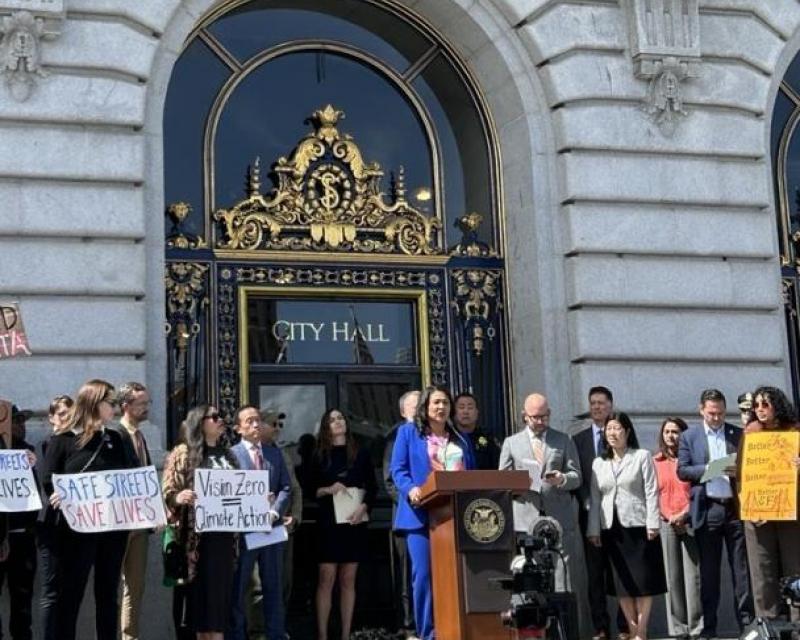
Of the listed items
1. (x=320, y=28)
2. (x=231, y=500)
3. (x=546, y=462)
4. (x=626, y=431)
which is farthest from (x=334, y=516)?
(x=320, y=28)

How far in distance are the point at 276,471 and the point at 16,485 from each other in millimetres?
2722

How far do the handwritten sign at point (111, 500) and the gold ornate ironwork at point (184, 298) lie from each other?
4.19m

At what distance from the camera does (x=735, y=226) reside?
1680 centimetres

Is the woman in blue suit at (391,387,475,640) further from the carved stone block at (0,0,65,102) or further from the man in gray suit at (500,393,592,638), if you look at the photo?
the carved stone block at (0,0,65,102)

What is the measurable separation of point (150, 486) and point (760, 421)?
16.6 feet

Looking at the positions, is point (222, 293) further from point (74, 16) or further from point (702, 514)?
point (702, 514)

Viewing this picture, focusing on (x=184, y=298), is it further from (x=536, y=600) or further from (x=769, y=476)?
(x=536, y=600)

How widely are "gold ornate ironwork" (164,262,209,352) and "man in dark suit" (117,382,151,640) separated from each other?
2778 mm

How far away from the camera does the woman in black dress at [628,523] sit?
13742 millimetres

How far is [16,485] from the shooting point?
457 inches

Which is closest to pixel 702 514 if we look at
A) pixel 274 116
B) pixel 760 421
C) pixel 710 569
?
pixel 710 569

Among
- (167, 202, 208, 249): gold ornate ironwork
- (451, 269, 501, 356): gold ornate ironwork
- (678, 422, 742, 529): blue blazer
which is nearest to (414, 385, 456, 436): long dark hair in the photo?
(678, 422, 742, 529): blue blazer

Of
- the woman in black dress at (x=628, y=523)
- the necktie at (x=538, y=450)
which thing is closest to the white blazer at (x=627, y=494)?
the woman in black dress at (x=628, y=523)

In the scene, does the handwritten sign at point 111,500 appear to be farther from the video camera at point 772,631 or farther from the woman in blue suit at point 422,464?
the video camera at point 772,631
